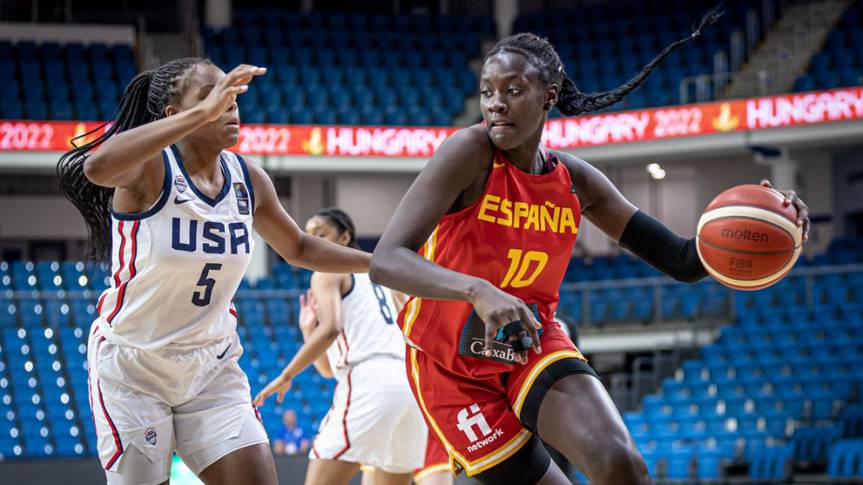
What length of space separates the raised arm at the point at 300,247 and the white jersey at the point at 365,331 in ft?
4.70

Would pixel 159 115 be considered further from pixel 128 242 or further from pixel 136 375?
pixel 136 375

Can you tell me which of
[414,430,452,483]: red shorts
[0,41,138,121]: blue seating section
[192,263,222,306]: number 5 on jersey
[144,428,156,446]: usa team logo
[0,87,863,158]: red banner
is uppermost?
[0,41,138,121]: blue seating section

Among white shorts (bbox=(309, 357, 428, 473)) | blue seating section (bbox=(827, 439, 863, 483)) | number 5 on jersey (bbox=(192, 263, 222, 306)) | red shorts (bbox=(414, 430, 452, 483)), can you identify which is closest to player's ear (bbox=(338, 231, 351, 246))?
white shorts (bbox=(309, 357, 428, 473))

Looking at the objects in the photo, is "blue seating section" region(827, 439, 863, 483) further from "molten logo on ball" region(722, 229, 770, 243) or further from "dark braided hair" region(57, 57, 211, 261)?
"dark braided hair" region(57, 57, 211, 261)

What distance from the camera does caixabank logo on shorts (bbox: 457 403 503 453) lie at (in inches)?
128

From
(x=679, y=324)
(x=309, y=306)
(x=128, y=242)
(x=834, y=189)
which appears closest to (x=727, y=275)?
(x=128, y=242)

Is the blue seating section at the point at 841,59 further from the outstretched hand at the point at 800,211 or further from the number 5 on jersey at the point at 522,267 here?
the number 5 on jersey at the point at 522,267

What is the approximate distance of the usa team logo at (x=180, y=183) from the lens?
135 inches

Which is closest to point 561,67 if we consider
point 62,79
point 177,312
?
point 177,312

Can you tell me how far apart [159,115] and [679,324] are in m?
14.1

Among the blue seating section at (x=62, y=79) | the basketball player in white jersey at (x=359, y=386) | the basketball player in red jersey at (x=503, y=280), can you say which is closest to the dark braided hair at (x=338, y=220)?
the basketball player in white jersey at (x=359, y=386)

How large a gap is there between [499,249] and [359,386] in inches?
88.8

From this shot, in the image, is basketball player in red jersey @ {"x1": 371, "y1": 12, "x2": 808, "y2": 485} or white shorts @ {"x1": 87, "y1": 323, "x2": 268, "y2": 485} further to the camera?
white shorts @ {"x1": 87, "y1": 323, "x2": 268, "y2": 485}

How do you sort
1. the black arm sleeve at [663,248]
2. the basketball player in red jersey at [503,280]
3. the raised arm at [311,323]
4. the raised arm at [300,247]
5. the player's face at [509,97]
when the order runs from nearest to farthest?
the basketball player in red jersey at [503,280]
the player's face at [509,97]
the black arm sleeve at [663,248]
the raised arm at [300,247]
the raised arm at [311,323]
